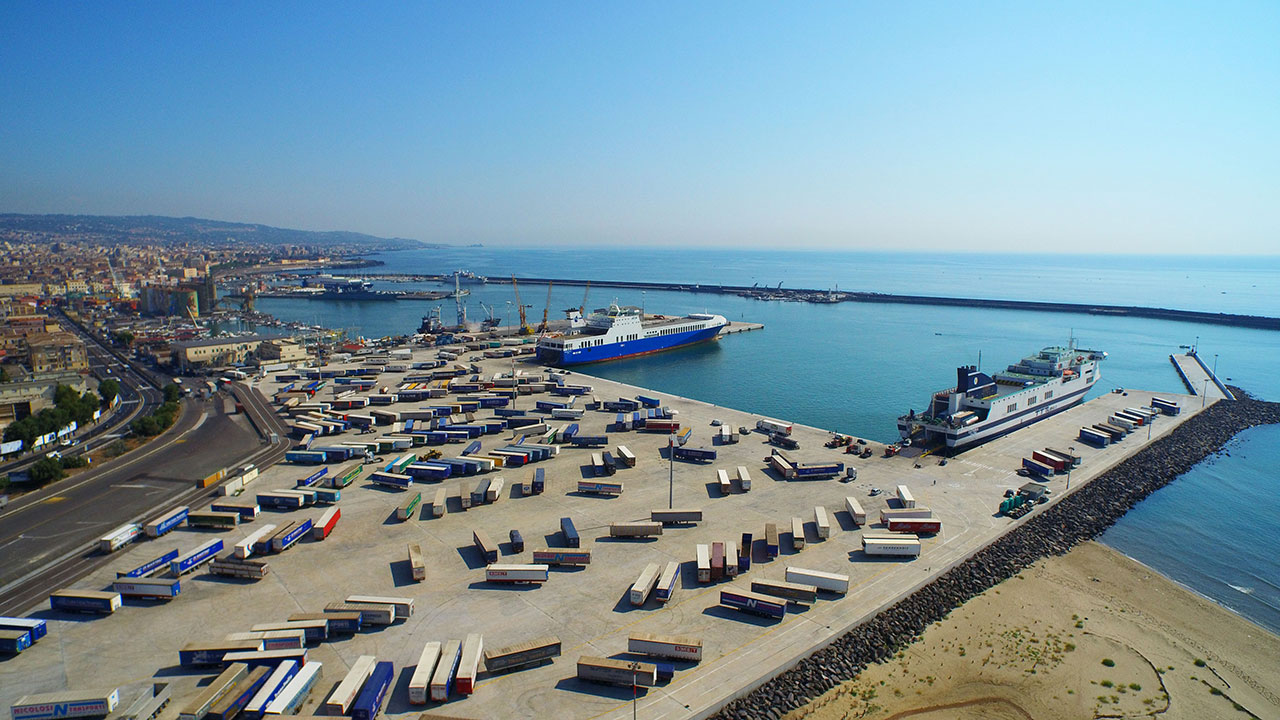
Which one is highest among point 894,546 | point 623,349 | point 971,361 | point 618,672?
point 971,361

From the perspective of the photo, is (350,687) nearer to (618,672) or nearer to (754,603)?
→ (618,672)

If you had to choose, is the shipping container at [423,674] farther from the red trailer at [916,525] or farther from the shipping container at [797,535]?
the red trailer at [916,525]

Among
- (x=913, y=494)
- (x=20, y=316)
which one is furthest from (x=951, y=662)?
(x=20, y=316)

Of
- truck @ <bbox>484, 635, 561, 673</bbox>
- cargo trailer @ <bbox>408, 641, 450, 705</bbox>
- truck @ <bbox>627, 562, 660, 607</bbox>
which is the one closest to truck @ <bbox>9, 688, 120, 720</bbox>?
cargo trailer @ <bbox>408, 641, 450, 705</bbox>

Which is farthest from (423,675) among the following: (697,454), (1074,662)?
(697,454)

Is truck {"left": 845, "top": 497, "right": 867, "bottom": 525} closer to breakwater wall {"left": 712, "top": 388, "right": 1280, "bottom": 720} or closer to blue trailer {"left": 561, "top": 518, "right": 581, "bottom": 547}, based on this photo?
breakwater wall {"left": 712, "top": 388, "right": 1280, "bottom": 720}

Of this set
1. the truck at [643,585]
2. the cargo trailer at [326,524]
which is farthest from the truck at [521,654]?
the cargo trailer at [326,524]
